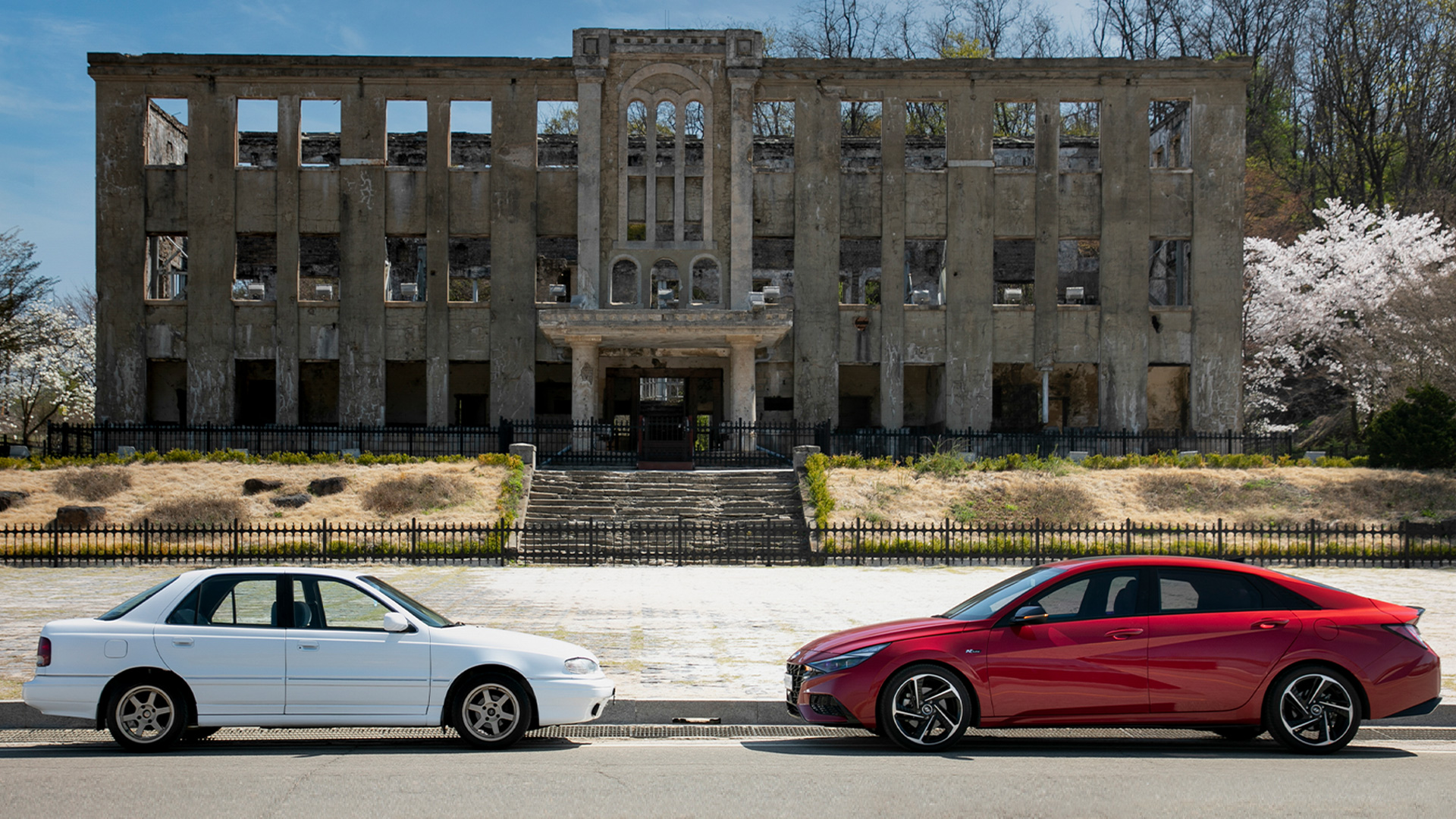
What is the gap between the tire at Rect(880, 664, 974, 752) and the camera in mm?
8445

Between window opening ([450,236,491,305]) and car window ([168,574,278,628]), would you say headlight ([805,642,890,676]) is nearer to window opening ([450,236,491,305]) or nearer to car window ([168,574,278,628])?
car window ([168,574,278,628])

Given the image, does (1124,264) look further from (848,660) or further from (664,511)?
(848,660)

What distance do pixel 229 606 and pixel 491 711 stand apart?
199 cm

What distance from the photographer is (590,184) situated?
3594 cm

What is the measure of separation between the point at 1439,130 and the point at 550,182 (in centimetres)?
3435

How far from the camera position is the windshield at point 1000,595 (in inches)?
348

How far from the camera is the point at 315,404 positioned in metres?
40.1

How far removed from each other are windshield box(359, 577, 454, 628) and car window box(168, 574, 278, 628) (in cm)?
67

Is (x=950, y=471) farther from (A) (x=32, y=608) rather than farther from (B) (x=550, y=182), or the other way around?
(A) (x=32, y=608)

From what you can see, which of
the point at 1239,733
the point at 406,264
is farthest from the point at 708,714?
the point at 406,264

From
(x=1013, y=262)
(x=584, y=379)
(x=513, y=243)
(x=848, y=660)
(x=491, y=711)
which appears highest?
(x=1013, y=262)

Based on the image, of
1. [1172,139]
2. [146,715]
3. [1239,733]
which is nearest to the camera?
[146,715]

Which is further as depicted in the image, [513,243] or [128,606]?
[513,243]

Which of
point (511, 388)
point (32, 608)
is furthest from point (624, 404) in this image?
point (32, 608)
